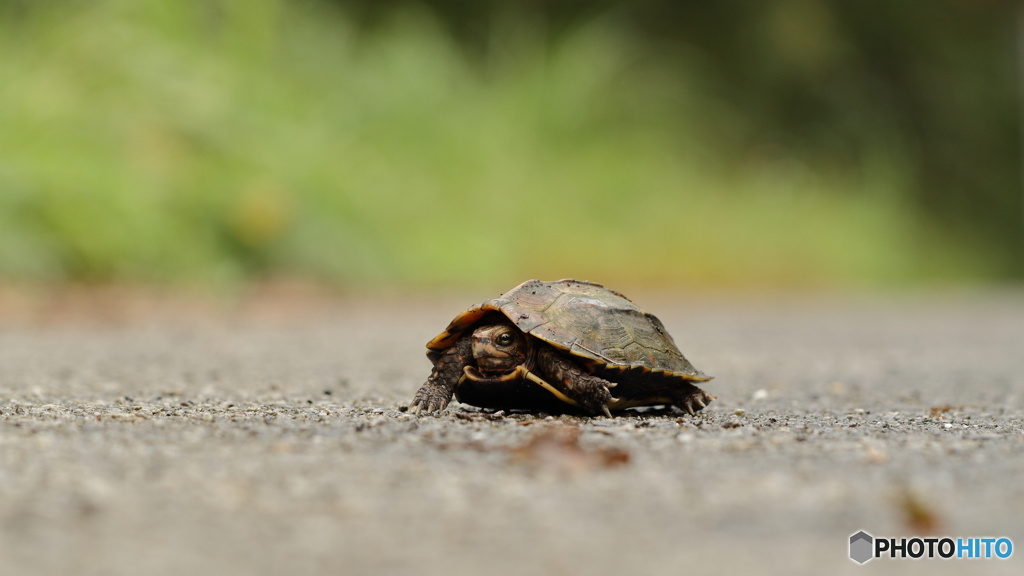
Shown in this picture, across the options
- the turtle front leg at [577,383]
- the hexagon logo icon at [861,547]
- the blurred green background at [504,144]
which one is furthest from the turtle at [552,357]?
the blurred green background at [504,144]

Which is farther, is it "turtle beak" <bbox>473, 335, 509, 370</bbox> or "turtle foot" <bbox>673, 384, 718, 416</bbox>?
"turtle foot" <bbox>673, 384, 718, 416</bbox>

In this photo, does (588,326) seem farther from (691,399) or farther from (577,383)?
(691,399)

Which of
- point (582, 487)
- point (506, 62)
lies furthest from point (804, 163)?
point (582, 487)

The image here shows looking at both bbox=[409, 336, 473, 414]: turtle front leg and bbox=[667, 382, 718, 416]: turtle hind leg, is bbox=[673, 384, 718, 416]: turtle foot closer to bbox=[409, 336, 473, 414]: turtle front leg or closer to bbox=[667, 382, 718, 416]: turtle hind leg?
bbox=[667, 382, 718, 416]: turtle hind leg

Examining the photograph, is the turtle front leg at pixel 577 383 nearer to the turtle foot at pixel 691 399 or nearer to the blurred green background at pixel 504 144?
the turtle foot at pixel 691 399

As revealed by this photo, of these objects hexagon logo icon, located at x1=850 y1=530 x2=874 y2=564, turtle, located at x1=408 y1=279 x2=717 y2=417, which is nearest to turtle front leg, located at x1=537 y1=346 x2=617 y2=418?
turtle, located at x1=408 y1=279 x2=717 y2=417

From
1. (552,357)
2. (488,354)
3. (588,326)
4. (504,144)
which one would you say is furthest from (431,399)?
(504,144)
